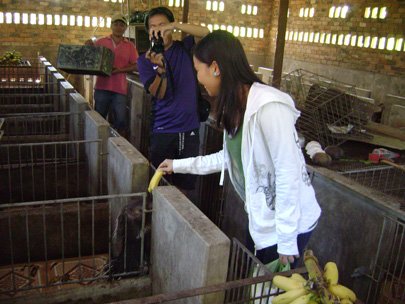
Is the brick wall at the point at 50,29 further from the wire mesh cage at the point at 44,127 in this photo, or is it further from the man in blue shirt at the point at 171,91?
the man in blue shirt at the point at 171,91

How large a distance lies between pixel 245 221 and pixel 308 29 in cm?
1195

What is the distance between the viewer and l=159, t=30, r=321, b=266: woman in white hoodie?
5.99 feet

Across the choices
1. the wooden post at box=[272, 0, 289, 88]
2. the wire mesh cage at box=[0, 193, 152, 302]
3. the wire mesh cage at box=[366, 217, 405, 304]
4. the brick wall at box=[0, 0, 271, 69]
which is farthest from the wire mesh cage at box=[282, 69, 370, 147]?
the brick wall at box=[0, 0, 271, 69]

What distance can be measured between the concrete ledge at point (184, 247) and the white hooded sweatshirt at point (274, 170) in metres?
0.27

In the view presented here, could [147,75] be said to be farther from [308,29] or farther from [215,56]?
[308,29]

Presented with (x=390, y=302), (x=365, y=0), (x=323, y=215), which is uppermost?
(x=365, y=0)

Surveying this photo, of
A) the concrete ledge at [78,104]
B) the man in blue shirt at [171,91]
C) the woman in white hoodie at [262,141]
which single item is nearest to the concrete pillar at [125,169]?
the man in blue shirt at [171,91]

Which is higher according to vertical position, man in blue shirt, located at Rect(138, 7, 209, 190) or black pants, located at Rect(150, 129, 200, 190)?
man in blue shirt, located at Rect(138, 7, 209, 190)

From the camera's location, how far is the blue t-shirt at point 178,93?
3463mm

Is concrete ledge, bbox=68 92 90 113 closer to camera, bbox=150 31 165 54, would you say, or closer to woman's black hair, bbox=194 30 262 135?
camera, bbox=150 31 165 54

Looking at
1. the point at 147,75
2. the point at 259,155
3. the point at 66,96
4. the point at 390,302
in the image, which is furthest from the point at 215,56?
the point at 66,96

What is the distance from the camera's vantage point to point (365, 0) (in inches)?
468

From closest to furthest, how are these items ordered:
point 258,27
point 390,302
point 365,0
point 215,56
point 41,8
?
point 215,56, point 390,302, point 365,0, point 41,8, point 258,27

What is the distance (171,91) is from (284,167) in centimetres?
181
